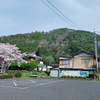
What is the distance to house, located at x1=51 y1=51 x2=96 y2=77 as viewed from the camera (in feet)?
105

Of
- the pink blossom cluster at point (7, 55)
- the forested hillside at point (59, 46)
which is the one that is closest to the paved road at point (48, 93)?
the pink blossom cluster at point (7, 55)

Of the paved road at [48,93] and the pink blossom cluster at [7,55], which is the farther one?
the pink blossom cluster at [7,55]

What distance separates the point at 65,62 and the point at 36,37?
54.9m

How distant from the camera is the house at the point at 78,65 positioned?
31.9m

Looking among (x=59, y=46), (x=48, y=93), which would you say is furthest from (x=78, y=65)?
(x=59, y=46)

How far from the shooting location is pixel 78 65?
1368 inches

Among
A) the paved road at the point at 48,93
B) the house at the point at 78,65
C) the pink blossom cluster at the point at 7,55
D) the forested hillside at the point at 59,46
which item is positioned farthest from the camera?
the forested hillside at the point at 59,46

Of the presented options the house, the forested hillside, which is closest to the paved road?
the house

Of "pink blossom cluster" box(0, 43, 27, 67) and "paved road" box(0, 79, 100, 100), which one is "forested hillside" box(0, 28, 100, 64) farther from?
"paved road" box(0, 79, 100, 100)

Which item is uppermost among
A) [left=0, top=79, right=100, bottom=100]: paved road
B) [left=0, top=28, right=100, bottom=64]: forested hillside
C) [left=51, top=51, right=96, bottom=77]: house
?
[left=0, top=28, right=100, bottom=64]: forested hillside

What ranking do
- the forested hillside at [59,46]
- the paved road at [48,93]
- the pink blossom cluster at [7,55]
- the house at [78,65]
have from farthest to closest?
the forested hillside at [59,46] < the house at [78,65] < the pink blossom cluster at [7,55] < the paved road at [48,93]

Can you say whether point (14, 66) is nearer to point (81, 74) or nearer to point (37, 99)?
point (81, 74)

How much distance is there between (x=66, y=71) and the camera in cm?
3291

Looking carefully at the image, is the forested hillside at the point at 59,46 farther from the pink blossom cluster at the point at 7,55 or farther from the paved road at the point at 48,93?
the paved road at the point at 48,93
